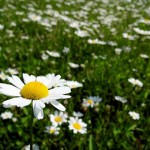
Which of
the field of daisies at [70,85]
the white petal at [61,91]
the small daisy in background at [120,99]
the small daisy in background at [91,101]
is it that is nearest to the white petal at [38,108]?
the field of daisies at [70,85]

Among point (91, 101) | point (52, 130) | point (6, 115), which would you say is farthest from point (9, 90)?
point (91, 101)

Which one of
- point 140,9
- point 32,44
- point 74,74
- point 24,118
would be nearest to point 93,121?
point 24,118

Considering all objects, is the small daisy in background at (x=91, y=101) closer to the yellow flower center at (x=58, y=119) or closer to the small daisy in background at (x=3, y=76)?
the yellow flower center at (x=58, y=119)

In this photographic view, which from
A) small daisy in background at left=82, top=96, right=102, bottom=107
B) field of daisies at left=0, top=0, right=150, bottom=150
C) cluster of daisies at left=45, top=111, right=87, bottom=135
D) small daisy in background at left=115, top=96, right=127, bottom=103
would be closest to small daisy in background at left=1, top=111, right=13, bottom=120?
field of daisies at left=0, top=0, right=150, bottom=150

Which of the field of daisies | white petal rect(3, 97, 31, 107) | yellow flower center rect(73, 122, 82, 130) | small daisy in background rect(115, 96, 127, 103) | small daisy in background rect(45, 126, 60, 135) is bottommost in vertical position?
the field of daisies

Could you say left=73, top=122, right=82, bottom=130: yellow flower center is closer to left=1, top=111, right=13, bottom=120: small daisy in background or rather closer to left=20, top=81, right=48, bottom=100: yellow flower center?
left=1, top=111, right=13, bottom=120: small daisy in background

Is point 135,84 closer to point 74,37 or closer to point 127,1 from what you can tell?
point 74,37
